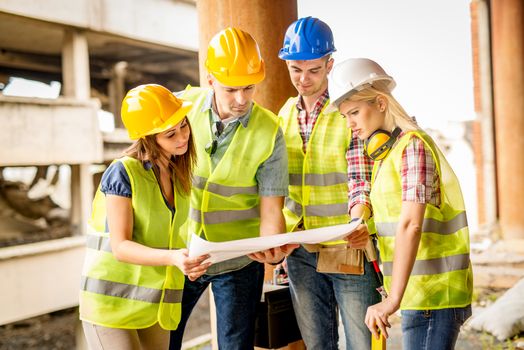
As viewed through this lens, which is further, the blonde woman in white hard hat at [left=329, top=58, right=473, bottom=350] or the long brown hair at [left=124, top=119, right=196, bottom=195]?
the long brown hair at [left=124, top=119, right=196, bottom=195]

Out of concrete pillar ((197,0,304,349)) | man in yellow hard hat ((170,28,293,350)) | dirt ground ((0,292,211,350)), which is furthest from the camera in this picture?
dirt ground ((0,292,211,350))

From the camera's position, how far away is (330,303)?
272 centimetres

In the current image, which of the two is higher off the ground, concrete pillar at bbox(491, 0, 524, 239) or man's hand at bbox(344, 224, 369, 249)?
concrete pillar at bbox(491, 0, 524, 239)

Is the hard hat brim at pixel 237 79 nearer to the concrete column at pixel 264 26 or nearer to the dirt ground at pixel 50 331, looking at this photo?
the concrete column at pixel 264 26

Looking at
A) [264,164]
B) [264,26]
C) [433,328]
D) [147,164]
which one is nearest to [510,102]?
[264,26]

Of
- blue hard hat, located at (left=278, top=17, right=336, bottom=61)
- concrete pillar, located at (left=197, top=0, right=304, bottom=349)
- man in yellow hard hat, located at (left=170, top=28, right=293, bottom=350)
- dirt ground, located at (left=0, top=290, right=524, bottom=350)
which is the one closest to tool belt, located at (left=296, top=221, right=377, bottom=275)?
man in yellow hard hat, located at (left=170, top=28, right=293, bottom=350)

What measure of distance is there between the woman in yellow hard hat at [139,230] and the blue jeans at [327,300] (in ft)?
2.19

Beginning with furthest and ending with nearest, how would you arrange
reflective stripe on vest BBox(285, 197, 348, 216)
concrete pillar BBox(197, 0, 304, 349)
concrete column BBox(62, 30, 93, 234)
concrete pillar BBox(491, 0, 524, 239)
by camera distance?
1. concrete column BBox(62, 30, 93, 234)
2. concrete pillar BBox(491, 0, 524, 239)
3. concrete pillar BBox(197, 0, 304, 349)
4. reflective stripe on vest BBox(285, 197, 348, 216)

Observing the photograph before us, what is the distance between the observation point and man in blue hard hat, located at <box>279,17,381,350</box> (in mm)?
2557

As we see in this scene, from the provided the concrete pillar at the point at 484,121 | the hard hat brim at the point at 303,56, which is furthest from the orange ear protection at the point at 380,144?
the concrete pillar at the point at 484,121

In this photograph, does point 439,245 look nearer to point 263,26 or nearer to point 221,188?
point 221,188

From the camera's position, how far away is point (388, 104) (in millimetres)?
2172

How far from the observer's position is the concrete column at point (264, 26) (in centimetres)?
349

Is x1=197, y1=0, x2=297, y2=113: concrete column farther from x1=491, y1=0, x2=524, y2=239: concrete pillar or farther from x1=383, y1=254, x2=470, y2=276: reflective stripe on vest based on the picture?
x1=491, y1=0, x2=524, y2=239: concrete pillar
